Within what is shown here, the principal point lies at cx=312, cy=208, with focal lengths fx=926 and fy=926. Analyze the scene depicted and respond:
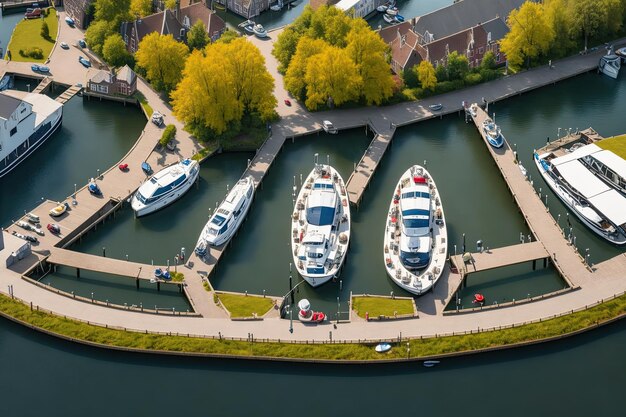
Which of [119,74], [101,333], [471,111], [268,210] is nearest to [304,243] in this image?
[268,210]

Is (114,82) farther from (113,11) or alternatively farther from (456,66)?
(456,66)

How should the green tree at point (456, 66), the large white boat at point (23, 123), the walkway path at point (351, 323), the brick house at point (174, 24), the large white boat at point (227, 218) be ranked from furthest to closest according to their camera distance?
the brick house at point (174, 24) → the green tree at point (456, 66) → the large white boat at point (23, 123) → the large white boat at point (227, 218) → the walkway path at point (351, 323)

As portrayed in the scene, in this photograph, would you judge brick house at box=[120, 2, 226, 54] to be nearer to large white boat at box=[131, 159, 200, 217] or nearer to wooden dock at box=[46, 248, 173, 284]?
large white boat at box=[131, 159, 200, 217]

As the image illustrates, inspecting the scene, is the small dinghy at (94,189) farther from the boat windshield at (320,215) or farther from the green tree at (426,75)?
the green tree at (426,75)

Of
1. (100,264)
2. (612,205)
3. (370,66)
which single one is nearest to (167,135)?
(100,264)

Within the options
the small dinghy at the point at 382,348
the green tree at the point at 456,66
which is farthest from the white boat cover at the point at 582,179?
the small dinghy at the point at 382,348

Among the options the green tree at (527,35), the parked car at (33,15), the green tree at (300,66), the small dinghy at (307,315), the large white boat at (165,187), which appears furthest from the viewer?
the parked car at (33,15)

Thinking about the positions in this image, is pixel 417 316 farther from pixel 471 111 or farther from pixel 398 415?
pixel 471 111
